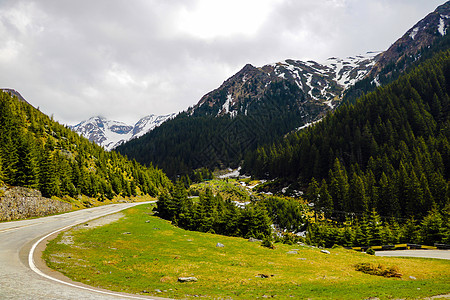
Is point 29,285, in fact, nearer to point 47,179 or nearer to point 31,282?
point 31,282

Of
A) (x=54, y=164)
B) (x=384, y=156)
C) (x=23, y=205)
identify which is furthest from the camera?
(x=384, y=156)

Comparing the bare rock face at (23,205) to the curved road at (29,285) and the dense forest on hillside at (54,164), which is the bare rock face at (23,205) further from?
the curved road at (29,285)

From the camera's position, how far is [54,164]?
58.8 metres

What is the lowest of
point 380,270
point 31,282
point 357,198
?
point 357,198

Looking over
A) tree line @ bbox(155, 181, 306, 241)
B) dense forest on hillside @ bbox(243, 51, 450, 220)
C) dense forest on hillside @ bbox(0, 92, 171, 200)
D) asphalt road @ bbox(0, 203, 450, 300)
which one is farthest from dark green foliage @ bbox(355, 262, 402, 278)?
dense forest on hillside @ bbox(243, 51, 450, 220)

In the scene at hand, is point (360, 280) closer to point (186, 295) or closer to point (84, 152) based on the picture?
point (186, 295)

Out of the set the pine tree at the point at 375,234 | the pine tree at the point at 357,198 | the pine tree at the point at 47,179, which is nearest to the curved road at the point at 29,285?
the pine tree at the point at 47,179

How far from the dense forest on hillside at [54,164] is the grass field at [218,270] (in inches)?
1180

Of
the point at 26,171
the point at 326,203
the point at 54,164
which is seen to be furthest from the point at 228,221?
the point at 326,203

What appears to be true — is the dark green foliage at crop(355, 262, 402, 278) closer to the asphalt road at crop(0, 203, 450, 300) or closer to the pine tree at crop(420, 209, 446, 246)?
the asphalt road at crop(0, 203, 450, 300)

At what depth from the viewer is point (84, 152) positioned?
300 ft

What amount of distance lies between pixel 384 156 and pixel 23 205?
421 feet

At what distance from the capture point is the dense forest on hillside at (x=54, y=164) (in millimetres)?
45156

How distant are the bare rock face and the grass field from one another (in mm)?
15171
